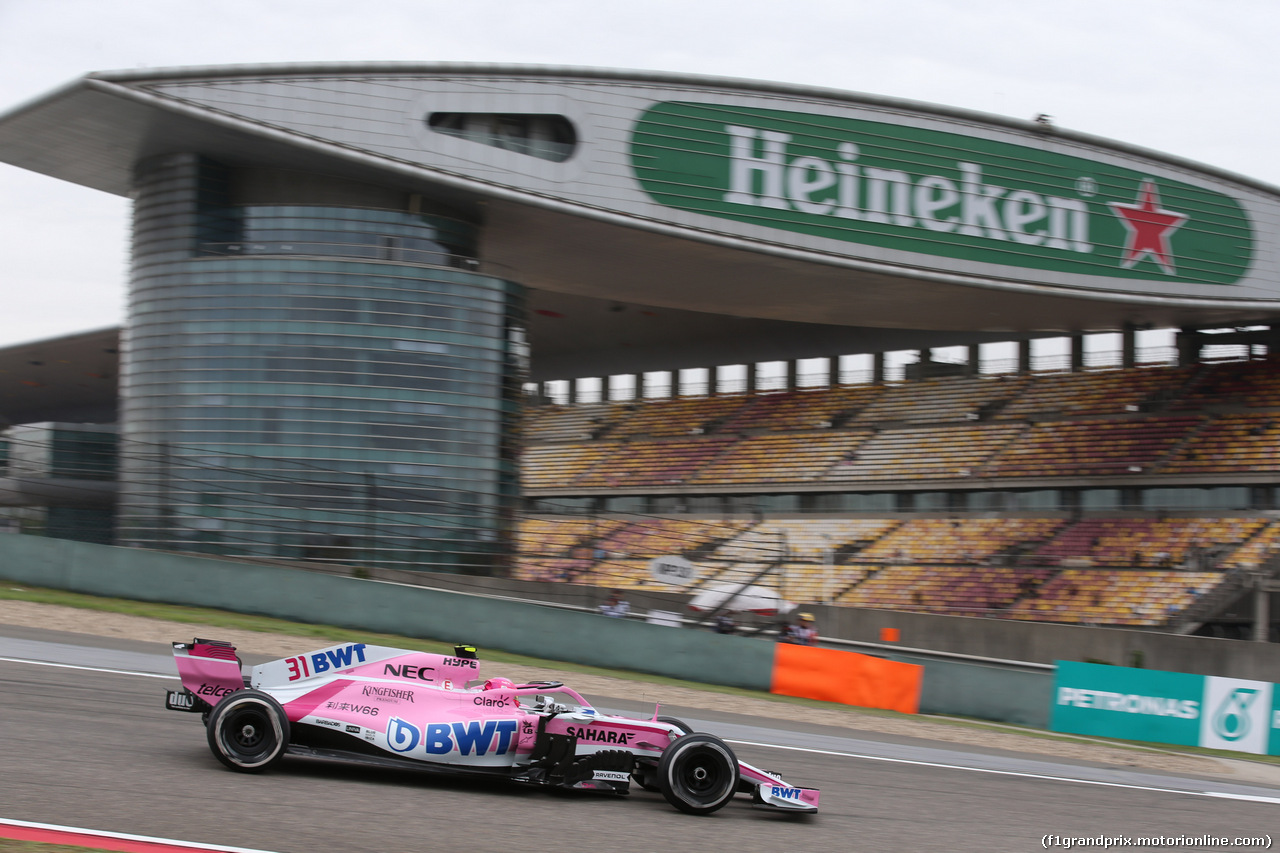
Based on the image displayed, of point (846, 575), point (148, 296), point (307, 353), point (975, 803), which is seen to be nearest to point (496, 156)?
point (307, 353)

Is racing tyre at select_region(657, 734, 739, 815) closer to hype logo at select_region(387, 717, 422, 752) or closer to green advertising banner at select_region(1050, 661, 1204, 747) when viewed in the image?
hype logo at select_region(387, 717, 422, 752)

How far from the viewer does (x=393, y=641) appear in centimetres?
1531

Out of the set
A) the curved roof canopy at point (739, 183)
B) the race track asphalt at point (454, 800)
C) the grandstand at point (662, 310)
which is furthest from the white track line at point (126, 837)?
the curved roof canopy at point (739, 183)

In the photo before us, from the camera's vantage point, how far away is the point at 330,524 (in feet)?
65.3

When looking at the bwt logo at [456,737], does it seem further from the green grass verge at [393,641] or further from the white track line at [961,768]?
the green grass verge at [393,641]

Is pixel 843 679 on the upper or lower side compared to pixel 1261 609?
lower

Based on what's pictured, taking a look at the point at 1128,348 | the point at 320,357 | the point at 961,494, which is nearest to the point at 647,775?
the point at 320,357

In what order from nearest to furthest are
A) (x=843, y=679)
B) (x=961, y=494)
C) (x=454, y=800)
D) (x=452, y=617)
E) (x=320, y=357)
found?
(x=454, y=800) < (x=452, y=617) < (x=843, y=679) < (x=320, y=357) < (x=961, y=494)

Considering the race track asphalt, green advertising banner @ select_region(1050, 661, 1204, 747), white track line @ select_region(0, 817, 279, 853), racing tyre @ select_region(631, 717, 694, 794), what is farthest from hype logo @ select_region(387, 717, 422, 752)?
green advertising banner @ select_region(1050, 661, 1204, 747)

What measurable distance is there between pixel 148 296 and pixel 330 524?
622cm

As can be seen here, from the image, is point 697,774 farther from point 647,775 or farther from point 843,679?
point 843,679

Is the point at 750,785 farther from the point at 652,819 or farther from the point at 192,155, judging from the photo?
the point at 192,155

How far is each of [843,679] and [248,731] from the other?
1105cm

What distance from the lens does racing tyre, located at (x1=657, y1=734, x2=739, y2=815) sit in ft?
23.8
